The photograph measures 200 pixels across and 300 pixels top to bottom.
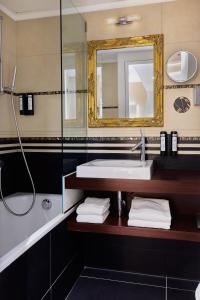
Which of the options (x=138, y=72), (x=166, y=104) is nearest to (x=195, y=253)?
(x=166, y=104)

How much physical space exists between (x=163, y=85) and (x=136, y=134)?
1.54 feet

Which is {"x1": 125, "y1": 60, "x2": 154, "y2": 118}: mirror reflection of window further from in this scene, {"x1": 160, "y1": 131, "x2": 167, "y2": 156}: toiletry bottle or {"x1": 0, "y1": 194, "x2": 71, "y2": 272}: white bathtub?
{"x1": 0, "y1": 194, "x2": 71, "y2": 272}: white bathtub

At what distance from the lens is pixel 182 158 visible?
89.5 inches

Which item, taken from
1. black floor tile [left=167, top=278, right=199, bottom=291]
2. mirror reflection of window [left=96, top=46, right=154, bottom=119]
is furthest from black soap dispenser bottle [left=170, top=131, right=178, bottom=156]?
black floor tile [left=167, top=278, right=199, bottom=291]

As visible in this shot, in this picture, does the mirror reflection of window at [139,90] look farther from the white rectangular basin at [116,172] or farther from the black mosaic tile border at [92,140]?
the white rectangular basin at [116,172]

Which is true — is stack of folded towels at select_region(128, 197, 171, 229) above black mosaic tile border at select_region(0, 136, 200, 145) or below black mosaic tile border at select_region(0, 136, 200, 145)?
below

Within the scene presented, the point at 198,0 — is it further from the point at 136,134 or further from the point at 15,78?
the point at 15,78

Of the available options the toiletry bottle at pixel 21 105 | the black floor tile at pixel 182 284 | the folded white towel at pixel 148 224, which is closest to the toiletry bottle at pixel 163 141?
the folded white towel at pixel 148 224

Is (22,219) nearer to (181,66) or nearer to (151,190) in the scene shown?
(151,190)

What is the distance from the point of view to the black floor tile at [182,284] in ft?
7.03

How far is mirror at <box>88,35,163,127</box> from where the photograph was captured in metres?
2.31

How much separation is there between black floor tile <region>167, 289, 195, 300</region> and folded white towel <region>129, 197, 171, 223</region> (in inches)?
23.7

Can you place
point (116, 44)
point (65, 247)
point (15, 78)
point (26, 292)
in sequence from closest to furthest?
point (26, 292) < point (65, 247) < point (116, 44) < point (15, 78)

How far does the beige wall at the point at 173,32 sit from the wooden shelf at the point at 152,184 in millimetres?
460
